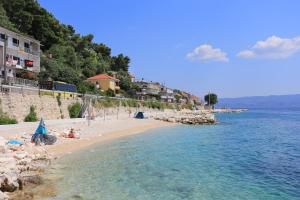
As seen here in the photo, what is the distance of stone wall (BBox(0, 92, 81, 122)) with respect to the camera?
30.5m

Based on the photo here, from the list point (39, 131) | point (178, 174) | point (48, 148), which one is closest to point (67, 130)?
point (39, 131)

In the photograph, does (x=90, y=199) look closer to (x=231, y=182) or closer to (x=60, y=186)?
(x=60, y=186)

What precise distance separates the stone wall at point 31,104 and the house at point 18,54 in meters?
8.42

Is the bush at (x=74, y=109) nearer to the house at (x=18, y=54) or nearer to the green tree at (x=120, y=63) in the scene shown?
the house at (x=18, y=54)

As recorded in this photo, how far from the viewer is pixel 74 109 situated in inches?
1779

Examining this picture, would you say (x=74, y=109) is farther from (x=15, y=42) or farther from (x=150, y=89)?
(x=150, y=89)

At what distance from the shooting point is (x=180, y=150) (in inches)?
1059

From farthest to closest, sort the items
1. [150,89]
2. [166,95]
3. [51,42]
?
[166,95], [150,89], [51,42]

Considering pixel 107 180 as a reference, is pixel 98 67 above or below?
above

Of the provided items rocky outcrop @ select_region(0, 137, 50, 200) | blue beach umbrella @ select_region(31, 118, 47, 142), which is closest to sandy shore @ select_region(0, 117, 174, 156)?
blue beach umbrella @ select_region(31, 118, 47, 142)

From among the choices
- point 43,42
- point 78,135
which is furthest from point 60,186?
point 43,42

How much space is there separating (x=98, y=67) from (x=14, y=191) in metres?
85.8

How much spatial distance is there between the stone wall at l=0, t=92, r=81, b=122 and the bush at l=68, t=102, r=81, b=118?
2.09 ft

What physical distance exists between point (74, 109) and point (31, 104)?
433 inches
